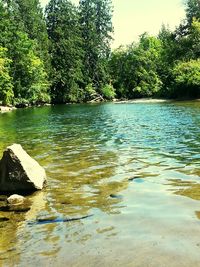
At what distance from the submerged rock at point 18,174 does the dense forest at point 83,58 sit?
47832 millimetres

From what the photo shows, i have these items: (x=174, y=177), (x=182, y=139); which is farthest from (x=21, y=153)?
(x=182, y=139)

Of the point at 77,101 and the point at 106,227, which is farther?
the point at 77,101

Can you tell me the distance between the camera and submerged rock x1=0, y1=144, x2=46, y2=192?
8.88m

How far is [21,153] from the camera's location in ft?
30.5

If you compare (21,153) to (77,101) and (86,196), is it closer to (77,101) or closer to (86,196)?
(86,196)

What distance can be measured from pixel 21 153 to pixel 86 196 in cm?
214

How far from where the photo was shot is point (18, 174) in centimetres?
898

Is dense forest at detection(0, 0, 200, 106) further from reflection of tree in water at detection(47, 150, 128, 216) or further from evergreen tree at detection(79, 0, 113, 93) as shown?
reflection of tree in water at detection(47, 150, 128, 216)

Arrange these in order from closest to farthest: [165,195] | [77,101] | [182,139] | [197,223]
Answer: [197,223], [165,195], [182,139], [77,101]

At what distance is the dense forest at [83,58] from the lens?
216 feet

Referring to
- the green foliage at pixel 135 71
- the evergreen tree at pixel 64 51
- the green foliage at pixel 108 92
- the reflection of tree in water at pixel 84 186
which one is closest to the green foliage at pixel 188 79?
the green foliage at pixel 135 71

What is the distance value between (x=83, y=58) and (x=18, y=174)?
8398 cm

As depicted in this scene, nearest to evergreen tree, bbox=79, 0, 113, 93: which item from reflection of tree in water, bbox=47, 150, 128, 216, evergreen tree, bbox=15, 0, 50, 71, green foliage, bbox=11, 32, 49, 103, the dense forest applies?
the dense forest

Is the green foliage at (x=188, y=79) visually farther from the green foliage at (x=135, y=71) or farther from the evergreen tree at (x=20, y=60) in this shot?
the evergreen tree at (x=20, y=60)
